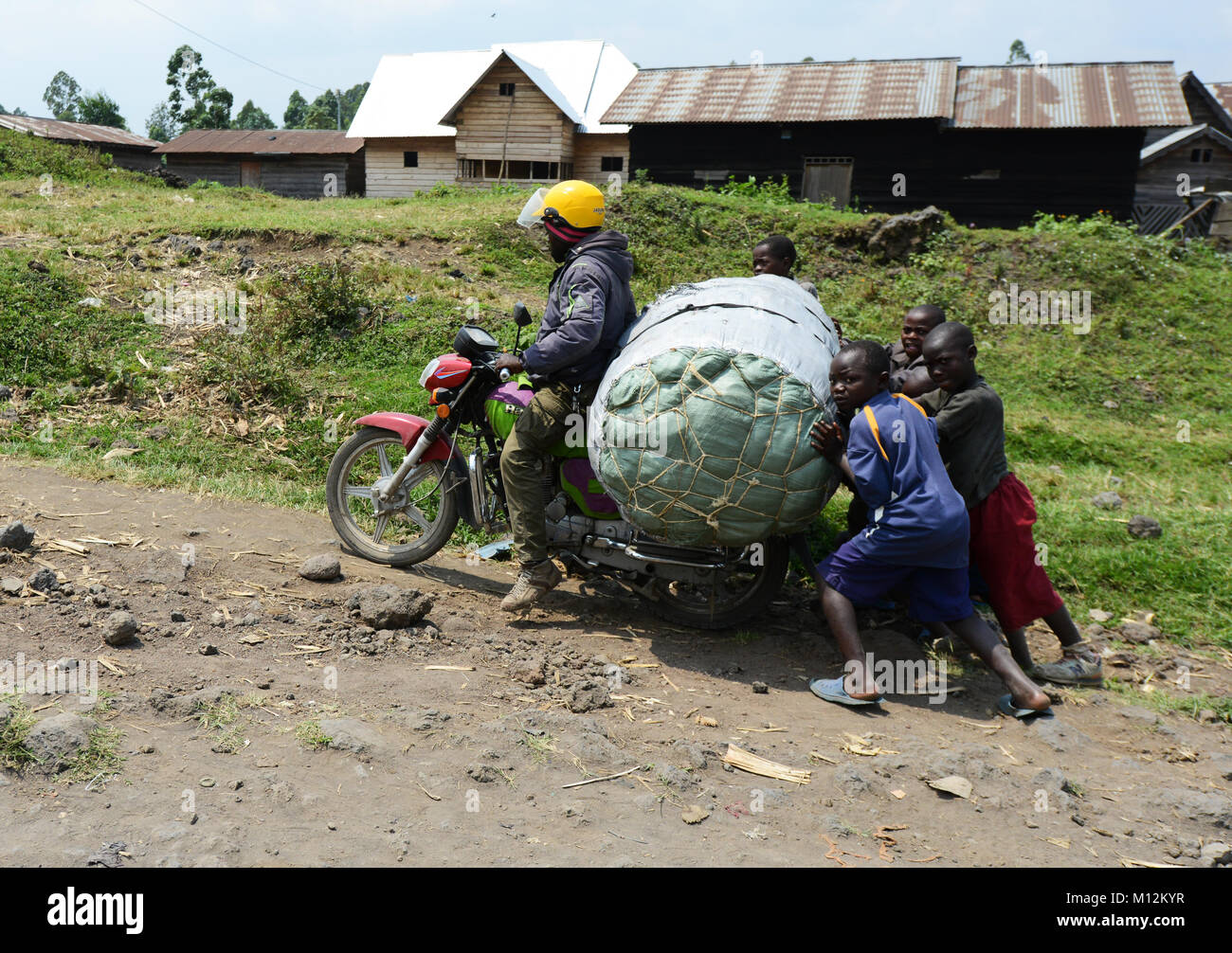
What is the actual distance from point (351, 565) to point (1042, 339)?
383 inches

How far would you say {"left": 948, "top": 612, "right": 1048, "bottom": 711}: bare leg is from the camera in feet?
13.3

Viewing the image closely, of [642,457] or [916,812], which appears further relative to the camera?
[642,457]

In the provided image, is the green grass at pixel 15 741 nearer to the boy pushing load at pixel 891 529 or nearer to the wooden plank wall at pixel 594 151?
the boy pushing load at pixel 891 529

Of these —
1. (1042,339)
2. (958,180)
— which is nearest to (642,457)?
(1042,339)

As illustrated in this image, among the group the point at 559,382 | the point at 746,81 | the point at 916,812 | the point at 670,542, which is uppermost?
the point at 746,81

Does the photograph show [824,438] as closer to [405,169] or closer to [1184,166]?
[1184,166]

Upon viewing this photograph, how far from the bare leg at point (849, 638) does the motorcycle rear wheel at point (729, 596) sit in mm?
487

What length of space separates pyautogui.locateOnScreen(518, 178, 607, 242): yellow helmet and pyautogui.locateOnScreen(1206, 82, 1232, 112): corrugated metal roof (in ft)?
113

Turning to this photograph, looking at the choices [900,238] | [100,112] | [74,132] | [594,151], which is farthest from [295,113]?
[900,238]

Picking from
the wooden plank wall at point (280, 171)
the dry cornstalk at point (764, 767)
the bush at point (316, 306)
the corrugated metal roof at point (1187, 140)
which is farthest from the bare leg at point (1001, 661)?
the wooden plank wall at point (280, 171)

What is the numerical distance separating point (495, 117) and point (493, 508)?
24.7 m

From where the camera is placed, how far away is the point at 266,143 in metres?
35.1
